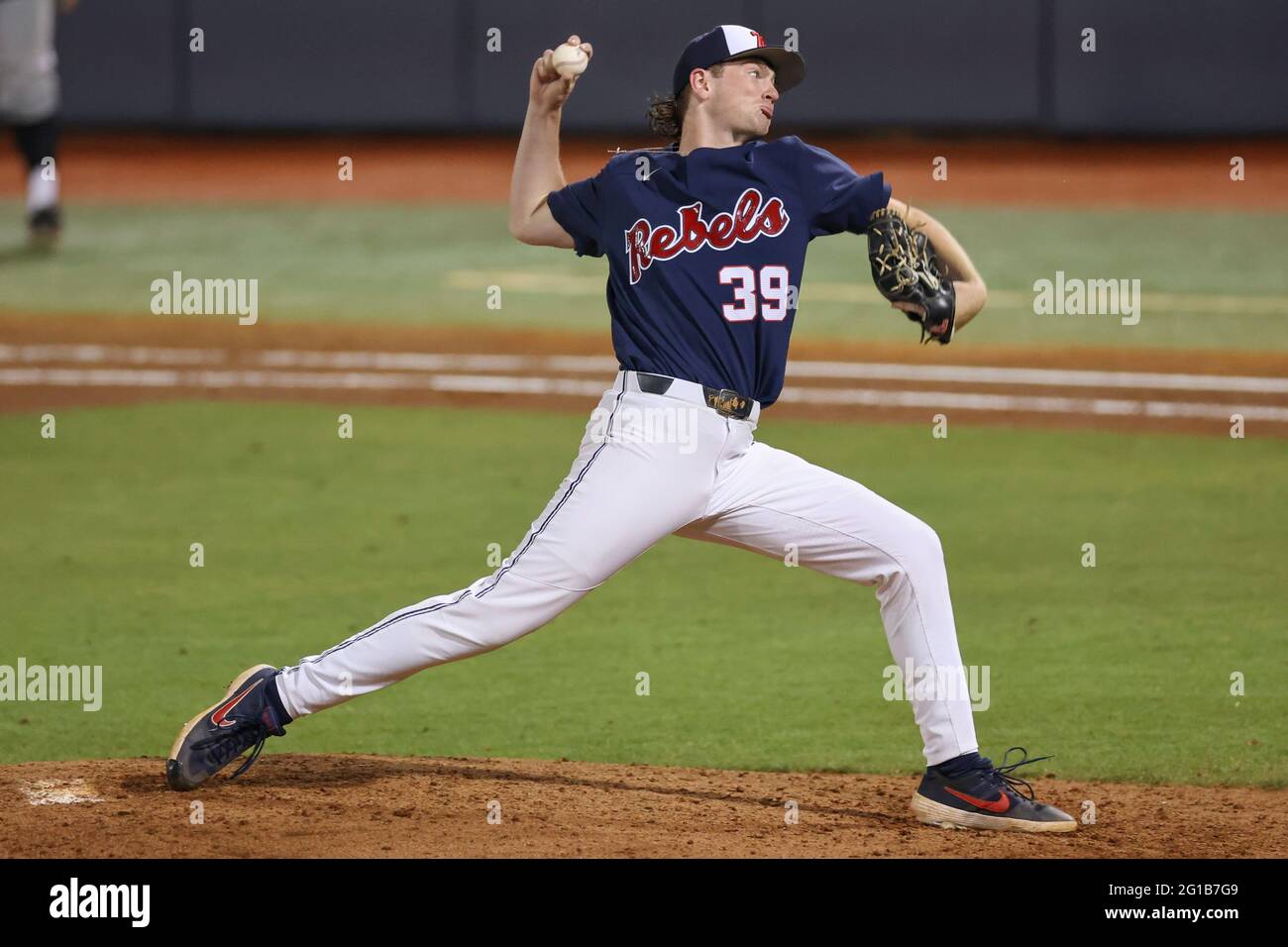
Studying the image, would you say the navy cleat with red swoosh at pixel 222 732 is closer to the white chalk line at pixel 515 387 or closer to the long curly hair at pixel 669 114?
the long curly hair at pixel 669 114

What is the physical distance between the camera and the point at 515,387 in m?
11.9

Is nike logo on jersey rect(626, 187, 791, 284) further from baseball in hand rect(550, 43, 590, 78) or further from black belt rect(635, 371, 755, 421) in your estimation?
baseball in hand rect(550, 43, 590, 78)

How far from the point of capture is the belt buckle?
4527 millimetres

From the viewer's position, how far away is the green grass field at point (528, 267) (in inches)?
553

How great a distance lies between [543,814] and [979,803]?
1119mm

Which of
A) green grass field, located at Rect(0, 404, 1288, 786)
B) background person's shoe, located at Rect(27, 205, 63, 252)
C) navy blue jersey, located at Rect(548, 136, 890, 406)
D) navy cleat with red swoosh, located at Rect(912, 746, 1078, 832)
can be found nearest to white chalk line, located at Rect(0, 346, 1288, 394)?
green grass field, located at Rect(0, 404, 1288, 786)

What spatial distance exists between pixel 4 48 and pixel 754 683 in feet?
45.0

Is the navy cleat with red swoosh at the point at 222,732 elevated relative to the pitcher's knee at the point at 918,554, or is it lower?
lower

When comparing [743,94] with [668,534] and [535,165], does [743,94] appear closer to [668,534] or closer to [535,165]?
[535,165]

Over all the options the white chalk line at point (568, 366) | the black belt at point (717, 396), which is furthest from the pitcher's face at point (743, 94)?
the white chalk line at point (568, 366)

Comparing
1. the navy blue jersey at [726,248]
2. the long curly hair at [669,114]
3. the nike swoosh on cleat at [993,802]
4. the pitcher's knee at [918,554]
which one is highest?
the long curly hair at [669,114]

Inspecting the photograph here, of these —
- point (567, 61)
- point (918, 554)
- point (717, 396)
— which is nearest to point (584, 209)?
point (567, 61)

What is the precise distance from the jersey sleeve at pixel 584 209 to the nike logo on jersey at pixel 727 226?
0.72 ft

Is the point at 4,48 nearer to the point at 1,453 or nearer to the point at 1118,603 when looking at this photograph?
the point at 1,453
